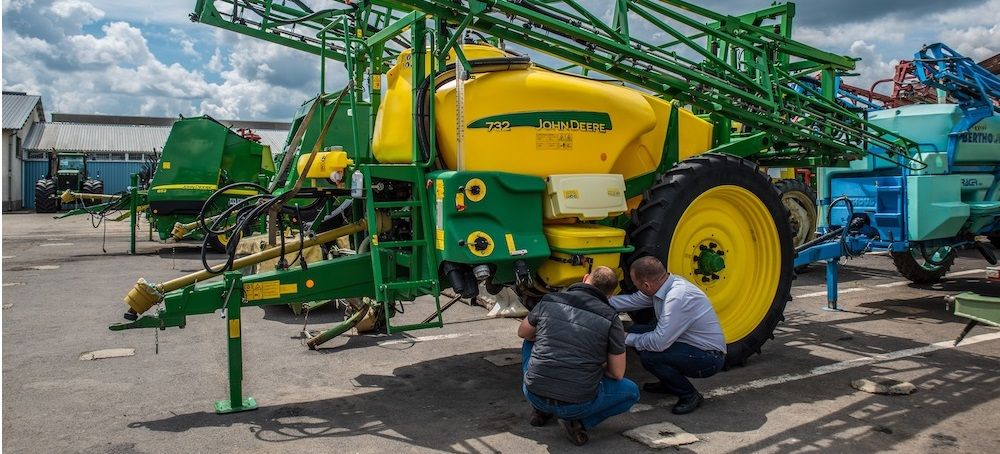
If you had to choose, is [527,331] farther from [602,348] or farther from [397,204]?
[397,204]

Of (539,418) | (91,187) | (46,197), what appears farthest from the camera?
(46,197)

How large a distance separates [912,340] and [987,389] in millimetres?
1628

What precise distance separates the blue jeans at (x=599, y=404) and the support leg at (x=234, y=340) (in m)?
1.91

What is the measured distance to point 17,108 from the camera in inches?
1444

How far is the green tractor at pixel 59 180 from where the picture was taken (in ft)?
93.7

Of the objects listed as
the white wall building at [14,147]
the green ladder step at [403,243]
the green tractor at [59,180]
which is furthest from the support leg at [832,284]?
the white wall building at [14,147]

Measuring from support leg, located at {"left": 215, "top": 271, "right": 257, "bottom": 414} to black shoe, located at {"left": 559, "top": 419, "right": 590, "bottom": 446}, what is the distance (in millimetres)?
2157

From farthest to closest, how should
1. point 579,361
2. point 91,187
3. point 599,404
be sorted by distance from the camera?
point 91,187, point 599,404, point 579,361

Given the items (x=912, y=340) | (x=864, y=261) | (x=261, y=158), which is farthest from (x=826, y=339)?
(x=261, y=158)

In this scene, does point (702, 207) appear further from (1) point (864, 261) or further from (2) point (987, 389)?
(1) point (864, 261)

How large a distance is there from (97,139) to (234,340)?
138ft

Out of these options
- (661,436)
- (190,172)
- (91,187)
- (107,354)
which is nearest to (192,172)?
(190,172)

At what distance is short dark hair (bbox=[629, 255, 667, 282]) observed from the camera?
4805mm

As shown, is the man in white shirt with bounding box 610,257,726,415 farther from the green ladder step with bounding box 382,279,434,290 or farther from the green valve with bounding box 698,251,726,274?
the green ladder step with bounding box 382,279,434,290
